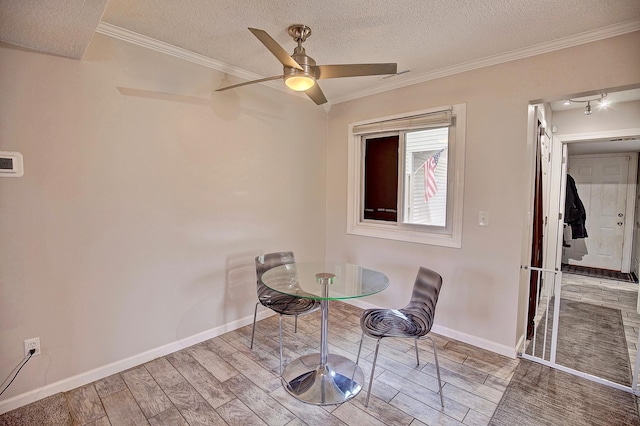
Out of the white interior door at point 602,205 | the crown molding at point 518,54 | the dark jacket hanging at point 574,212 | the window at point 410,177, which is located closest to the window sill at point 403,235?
the window at point 410,177

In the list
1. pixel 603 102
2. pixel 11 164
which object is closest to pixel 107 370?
pixel 11 164

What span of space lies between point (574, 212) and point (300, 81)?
5.30m

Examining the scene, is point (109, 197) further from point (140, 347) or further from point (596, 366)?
point (596, 366)

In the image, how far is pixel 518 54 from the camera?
2.33 meters

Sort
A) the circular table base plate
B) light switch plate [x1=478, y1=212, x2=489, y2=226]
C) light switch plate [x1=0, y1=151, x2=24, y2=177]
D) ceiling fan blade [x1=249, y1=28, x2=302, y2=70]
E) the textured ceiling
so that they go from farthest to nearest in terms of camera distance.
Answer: light switch plate [x1=478, y1=212, x2=489, y2=226]
the circular table base plate
light switch plate [x1=0, y1=151, x2=24, y2=177]
the textured ceiling
ceiling fan blade [x1=249, y1=28, x2=302, y2=70]

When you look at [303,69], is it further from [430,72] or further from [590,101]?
[590,101]

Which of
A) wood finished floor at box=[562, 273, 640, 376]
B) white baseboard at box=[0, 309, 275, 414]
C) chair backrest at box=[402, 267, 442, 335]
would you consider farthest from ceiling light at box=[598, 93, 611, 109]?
white baseboard at box=[0, 309, 275, 414]

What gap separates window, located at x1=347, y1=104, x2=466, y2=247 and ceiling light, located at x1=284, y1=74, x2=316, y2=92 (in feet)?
4.77

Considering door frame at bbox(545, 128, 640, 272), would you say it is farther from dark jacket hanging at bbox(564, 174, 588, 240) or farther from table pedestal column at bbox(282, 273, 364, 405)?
table pedestal column at bbox(282, 273, 364, 405)

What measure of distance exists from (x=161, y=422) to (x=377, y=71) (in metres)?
2.46

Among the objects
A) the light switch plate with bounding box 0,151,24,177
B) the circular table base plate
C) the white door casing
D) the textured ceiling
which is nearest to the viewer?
the textured ceiling

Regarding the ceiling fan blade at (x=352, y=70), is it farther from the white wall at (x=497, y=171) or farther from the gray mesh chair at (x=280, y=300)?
the gray mesh chair at (x=280, y=300)

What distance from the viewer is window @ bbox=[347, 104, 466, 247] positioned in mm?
2766

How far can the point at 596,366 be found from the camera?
2354mm
